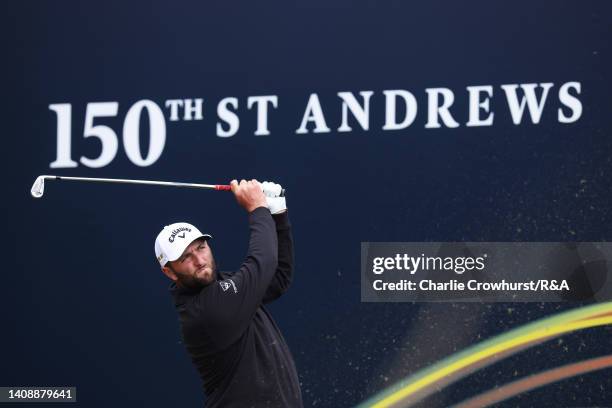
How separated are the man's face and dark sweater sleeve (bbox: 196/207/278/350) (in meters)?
0.04

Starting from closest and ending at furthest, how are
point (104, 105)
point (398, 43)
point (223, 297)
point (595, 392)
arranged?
point (223, 297)
point (595, 392)
point (398, 43)
point (104, 105)

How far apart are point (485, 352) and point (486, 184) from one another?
2.01ft

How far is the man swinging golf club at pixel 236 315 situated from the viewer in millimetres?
3256

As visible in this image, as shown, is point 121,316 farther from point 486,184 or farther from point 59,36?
point 486,184

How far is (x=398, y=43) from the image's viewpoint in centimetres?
412

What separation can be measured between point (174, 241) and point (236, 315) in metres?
0.31


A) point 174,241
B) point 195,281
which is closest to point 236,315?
point 195,281

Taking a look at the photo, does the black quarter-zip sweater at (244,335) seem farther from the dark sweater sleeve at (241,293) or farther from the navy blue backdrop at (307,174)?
the navy blue backdrop at (307,174)

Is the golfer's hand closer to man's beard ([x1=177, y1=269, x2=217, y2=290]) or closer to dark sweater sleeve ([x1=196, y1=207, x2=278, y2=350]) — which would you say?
dark sweater sleeve ([x1=196, y1=207, x2=278, y2=350])

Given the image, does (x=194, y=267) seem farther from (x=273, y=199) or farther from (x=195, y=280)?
(x=273, y=199)

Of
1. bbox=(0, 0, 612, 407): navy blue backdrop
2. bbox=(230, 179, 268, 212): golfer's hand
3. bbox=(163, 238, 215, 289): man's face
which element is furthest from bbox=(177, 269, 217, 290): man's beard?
bbox=(0, 0, 612, 407): navy blue backdrop

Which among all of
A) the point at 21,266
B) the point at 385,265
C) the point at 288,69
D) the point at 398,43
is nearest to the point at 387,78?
the point at 398,43

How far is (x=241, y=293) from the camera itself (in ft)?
10.7

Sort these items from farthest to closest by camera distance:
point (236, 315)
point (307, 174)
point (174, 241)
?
1. point (307, 174)
2. point (174, 241)
3. point (236, 315)
